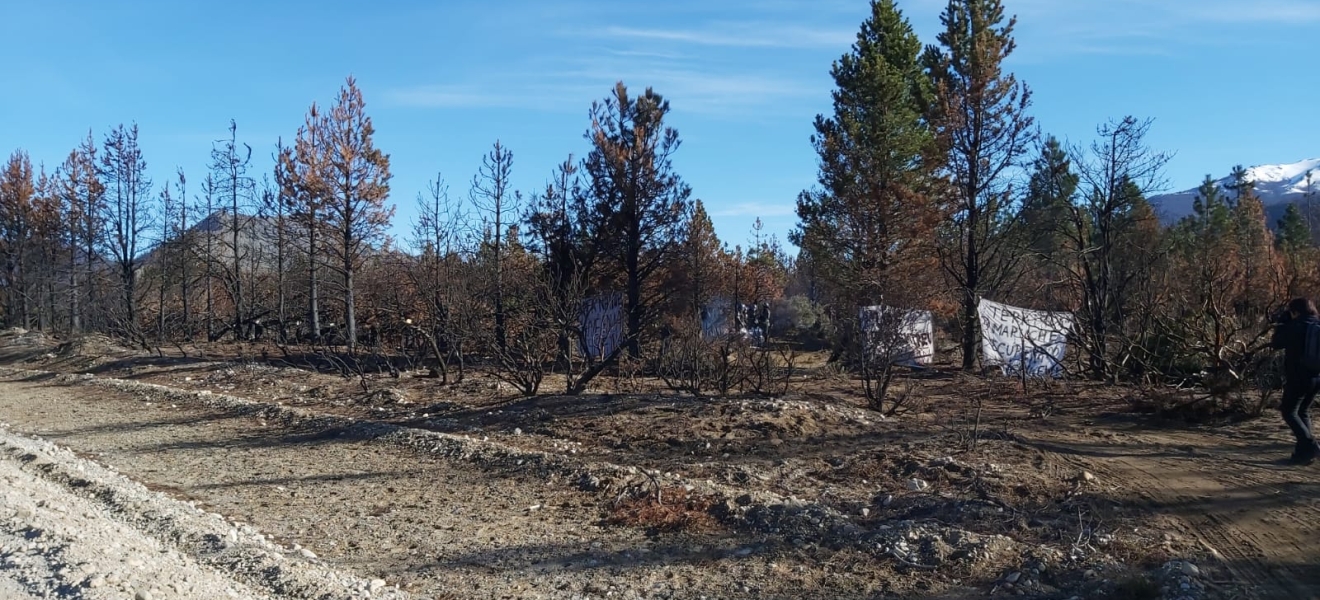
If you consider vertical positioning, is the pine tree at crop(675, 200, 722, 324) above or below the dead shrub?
above

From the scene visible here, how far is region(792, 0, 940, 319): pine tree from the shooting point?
884 inches

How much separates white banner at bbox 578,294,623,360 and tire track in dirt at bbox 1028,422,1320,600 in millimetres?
7614

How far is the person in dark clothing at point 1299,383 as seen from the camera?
8570mm

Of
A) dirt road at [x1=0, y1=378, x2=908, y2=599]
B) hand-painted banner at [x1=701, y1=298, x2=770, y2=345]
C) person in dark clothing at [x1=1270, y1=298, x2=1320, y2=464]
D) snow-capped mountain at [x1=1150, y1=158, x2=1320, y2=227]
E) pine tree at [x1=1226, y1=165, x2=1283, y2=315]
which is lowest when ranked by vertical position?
dirt road at [x1=0, y1=378, x2=908, y2=599]

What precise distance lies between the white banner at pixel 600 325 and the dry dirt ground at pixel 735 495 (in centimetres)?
201

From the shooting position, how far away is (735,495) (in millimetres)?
8211

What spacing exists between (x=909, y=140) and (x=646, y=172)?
6685 millimetres

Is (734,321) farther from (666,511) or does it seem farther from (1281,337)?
(666,511)

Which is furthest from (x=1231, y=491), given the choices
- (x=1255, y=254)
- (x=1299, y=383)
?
(x=1255, y=254)

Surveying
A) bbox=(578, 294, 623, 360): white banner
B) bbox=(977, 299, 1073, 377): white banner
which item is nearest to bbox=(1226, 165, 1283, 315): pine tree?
bbox=(977, 299, 1073, 377): white banner

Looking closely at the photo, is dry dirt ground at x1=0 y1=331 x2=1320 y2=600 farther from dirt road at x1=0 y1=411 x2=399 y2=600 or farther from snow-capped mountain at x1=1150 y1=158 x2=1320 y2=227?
snow-capped mountain at x1=1150 y1=158 x2=1320 y2=227

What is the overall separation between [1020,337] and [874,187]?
6.57m

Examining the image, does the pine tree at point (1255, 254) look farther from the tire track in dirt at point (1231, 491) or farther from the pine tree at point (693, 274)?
the pine tree at point (693, 274)

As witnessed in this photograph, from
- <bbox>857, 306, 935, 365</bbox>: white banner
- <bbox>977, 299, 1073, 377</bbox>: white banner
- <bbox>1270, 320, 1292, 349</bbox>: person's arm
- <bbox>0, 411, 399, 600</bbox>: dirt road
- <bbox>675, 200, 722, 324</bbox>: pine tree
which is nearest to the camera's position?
<bbox>0, 411, 399, 600</bbox>: dirt road
